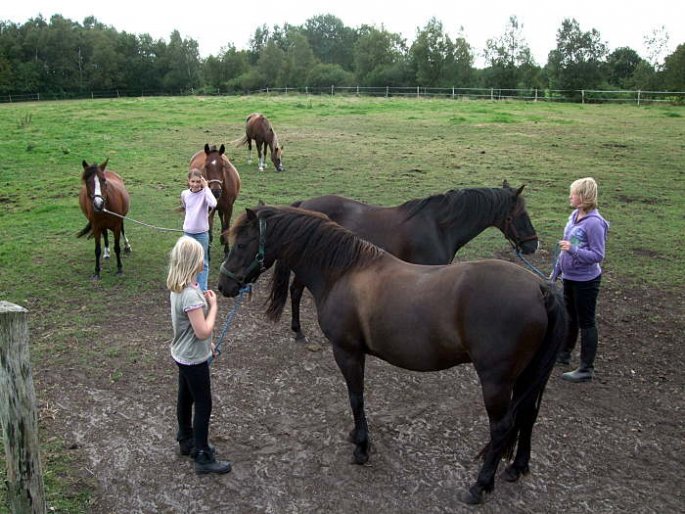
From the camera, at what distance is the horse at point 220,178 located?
8.80m

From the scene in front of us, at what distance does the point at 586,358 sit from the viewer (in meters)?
5.48

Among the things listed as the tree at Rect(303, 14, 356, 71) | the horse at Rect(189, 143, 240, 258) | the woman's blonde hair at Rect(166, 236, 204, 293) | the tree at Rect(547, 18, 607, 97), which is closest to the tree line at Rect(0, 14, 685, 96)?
the tree at Rect(547, 18, 607, 97)

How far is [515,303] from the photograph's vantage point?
3.61 metres

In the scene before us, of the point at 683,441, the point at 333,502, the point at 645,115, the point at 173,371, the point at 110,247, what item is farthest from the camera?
the point at 645,115

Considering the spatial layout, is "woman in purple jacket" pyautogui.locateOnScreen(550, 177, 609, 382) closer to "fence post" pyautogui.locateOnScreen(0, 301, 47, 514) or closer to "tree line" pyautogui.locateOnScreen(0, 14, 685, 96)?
"fence post" pyautogui.locateOnScreen(0, 301, 47, 514)

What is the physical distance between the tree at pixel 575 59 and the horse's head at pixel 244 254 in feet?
138

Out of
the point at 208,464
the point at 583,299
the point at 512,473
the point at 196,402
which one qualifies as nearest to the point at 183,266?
the point at 196,402

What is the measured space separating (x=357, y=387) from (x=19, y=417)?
2.22 m

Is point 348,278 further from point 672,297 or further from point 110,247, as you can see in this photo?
point 110,247

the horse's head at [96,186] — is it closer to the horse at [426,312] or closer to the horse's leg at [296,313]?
the horse's leg at [296,313]

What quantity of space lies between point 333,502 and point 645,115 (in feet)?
88.1

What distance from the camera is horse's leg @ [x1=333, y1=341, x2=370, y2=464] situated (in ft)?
13.9

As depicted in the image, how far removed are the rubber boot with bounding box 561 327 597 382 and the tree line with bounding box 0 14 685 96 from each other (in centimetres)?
4110

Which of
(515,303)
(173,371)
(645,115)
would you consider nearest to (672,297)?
(515,303)
